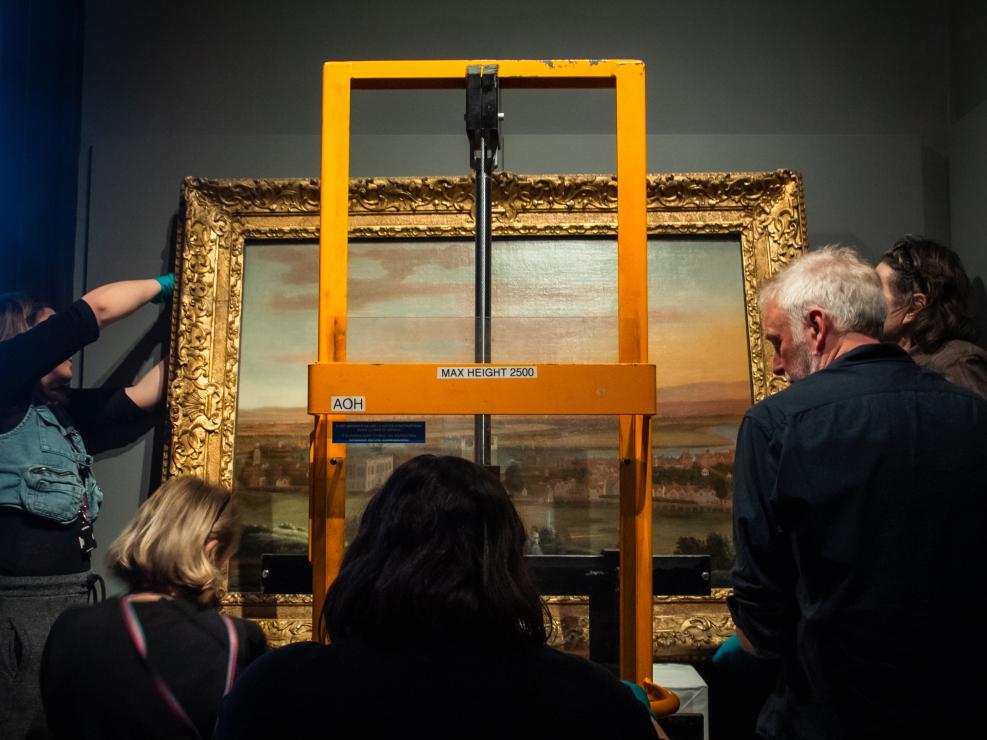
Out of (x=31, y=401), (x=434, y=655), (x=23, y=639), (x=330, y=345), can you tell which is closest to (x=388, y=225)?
(x=330, y=345)

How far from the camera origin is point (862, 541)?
1.41 metres

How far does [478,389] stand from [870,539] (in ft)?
2.40

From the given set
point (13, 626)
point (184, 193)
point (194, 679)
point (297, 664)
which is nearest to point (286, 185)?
point (184, 193)

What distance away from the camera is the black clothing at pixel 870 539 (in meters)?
1.40

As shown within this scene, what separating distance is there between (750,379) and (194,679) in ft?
5.66

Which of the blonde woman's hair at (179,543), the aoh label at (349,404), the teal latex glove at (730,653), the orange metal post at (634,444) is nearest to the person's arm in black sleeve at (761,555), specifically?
the orange metal post at (634,444)

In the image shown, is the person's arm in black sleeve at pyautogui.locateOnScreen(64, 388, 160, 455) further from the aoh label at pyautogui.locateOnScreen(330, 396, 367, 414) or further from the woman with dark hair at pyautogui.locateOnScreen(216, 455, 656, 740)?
the woman with dark hair at pyautogui.locateOnScreen(216, 455, 656, 740)

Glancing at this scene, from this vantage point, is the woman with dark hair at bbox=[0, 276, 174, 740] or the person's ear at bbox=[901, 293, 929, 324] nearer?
the woman with dark hair at bbox=[0, 276, 174, 740]

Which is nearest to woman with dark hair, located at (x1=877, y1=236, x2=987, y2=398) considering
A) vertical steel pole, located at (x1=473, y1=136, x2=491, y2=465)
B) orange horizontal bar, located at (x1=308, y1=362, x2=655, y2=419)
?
orange horizontal bar, located at (x1=308, y1=362, x2=655, y2=419)

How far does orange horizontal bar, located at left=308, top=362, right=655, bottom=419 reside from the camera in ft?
5.75

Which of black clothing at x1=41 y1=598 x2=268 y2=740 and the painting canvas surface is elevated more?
the painting canvas surface

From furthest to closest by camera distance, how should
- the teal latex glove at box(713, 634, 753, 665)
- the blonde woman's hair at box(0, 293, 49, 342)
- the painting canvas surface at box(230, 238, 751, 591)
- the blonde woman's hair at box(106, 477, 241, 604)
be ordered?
the painting canvas surface at box(230, 238, 751, 591) < the blonde woman's hair at box(0, 293, 49, 342) < the teal latex glove at box(713, 634, 753, 665) < the blonde woman's hair at box(106, 477, 241, 604)

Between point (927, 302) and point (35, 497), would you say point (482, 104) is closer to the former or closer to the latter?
point (927, 302)

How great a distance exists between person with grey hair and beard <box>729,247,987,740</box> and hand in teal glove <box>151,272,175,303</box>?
1831mm
